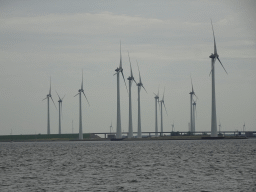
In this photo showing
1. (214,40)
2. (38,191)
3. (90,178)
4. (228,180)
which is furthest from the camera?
(214,40)

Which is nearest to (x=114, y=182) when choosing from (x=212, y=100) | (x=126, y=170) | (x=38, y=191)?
(x=38, y=191)

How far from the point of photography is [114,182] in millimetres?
55938

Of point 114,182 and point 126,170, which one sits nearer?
point 114,182

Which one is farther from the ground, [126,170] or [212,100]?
[212,100]

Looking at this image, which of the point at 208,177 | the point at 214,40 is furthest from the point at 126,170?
the point at 214,40

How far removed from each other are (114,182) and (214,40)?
144476mm

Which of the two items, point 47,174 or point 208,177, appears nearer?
point 208,177

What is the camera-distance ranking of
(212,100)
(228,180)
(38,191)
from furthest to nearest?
(212,100)
(228,180)
(38,191)

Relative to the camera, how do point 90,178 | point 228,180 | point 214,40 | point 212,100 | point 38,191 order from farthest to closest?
point 214,40 < point 212,100 < point 90,178 < point 228,180 < point 38,191

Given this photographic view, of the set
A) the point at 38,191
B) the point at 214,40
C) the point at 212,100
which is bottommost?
the point at 38,191

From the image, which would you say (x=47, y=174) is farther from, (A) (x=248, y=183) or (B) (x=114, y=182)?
(A) (x=248, y=183)

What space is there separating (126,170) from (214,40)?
132m

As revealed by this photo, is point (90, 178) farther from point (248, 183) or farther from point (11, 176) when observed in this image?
point (248, 183)

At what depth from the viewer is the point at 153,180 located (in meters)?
57.1
